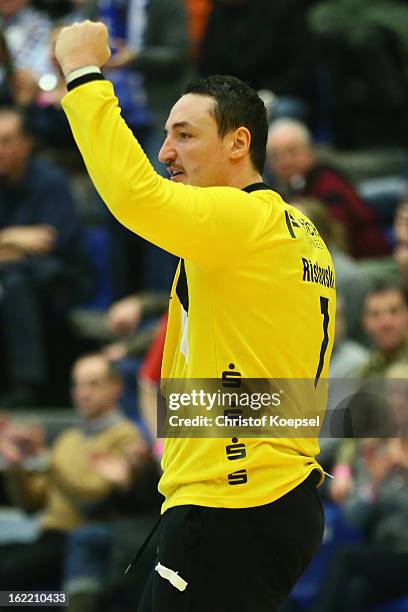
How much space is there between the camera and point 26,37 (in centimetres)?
952

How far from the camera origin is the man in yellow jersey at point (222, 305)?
3555 mm

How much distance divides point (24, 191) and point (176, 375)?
5.06 metres

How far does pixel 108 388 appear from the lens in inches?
306

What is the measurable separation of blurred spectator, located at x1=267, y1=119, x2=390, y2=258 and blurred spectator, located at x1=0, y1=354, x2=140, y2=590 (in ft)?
5.43

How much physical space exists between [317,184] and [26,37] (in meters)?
2.51

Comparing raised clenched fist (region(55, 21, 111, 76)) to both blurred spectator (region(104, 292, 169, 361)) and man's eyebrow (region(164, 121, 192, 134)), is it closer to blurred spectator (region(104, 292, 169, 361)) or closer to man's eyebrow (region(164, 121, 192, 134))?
man's eyebrow (region(164, 121, 192, 134))

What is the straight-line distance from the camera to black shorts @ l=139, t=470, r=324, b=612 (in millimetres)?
3668

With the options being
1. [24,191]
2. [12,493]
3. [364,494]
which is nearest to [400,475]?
[364,494]

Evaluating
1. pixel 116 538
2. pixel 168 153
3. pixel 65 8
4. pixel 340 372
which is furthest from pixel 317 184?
pixel 168 153

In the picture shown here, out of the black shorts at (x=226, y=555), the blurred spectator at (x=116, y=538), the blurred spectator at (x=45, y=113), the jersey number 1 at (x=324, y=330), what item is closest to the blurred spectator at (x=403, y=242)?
the blurred spectator at (x=116, y=538)

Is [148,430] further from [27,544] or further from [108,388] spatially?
[27,544]

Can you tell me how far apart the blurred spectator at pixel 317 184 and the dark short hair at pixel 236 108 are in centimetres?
426

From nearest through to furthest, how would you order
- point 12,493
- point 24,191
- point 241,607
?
point 241,607
point 12,493
point 24,191

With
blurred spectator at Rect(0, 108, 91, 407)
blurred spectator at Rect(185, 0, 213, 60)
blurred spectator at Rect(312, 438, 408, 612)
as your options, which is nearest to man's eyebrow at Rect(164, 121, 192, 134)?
blurred spectator at Rect(312, 438, 408, 612)
